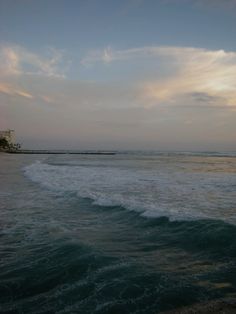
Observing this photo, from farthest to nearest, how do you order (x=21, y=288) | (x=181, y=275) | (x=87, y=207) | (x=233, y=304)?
(x=87, y=207) < (x=181, y=275) < (x=21, y=288) < (x=233, y=304)

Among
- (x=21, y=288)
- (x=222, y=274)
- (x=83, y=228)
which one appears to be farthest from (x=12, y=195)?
(x=222, y=274)

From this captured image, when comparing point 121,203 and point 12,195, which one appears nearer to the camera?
point 121,203

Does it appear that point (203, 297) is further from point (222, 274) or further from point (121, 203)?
point (121, 203)

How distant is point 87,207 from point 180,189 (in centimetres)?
683

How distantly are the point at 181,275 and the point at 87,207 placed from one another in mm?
7223

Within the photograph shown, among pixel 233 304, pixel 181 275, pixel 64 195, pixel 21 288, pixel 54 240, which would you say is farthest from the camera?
pixel 64 195

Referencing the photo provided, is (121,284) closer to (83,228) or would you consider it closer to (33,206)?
(83,228)

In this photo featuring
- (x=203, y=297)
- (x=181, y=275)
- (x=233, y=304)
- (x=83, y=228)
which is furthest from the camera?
(x=83, y=228)

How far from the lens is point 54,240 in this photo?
8219mm

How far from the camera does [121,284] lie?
5.60 meters

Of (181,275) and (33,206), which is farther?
(33,206)

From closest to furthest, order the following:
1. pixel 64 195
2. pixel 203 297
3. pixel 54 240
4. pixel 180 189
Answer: pixel 203 297 → pixel 54 240 → pixel 64 195 → pixel 180 189

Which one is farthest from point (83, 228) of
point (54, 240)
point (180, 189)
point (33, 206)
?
point (180, 189)

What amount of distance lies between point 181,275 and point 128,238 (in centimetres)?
270
